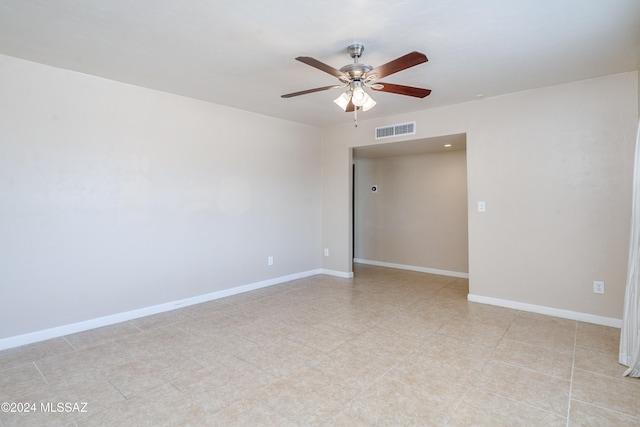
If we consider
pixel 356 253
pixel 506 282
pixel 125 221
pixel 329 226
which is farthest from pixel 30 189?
pixel 356 253

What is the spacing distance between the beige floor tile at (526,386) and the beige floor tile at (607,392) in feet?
0.28

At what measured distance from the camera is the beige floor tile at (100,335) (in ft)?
9.29

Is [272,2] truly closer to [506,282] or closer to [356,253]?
[506,282]

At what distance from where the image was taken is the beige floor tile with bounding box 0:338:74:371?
8.16 feet

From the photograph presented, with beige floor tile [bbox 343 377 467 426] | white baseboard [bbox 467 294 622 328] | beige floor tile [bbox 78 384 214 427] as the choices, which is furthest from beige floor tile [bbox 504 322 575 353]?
beige floor tile [bbox 78 384 214 427]

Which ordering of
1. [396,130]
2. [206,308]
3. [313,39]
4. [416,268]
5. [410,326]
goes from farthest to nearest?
1. [416,268]
2. [396,130]
3. [206,308]
4. [410,326]
5. [313,39]

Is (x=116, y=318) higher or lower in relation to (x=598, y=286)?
lower

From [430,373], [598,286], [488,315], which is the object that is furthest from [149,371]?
[598,286]

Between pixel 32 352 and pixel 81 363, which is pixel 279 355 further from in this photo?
pixel 32 352

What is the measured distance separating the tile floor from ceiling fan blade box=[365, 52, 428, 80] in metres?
2.18

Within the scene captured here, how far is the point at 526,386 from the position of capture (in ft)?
7.03

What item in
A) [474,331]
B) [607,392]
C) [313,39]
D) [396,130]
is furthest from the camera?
[396,130]

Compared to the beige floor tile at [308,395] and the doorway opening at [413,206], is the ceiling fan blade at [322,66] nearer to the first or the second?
the beige floor tile at [308,395]

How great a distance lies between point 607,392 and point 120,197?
14.3 feet
